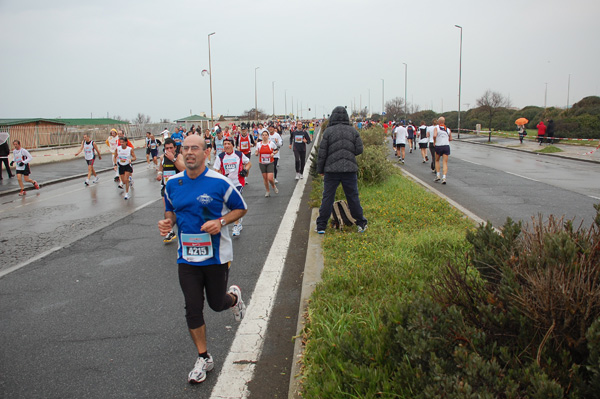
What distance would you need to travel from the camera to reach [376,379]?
283 centimetres

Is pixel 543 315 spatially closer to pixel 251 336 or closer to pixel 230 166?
pixel 251 336

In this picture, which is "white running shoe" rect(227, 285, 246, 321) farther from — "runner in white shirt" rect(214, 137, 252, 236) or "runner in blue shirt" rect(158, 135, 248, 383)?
"runner in white shirt" rect(214, 137, 252, 236)

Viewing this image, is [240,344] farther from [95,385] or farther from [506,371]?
[506,371]

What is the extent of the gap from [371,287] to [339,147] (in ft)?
10.1

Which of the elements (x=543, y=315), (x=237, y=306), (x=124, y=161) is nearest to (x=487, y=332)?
(x=543, y=315)

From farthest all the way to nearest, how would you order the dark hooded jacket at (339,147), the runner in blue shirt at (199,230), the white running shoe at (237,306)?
the dark hooded jacket at (339,147), the white running shoe at (237,306), the runner in blue shirt at (199,230)

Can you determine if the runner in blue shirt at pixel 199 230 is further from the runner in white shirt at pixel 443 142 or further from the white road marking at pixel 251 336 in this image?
the runner in white shirt at pixel 443 142

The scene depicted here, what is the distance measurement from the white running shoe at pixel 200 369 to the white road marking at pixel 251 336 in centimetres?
11

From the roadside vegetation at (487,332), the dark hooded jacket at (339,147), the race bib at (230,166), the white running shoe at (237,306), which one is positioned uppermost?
the dark hooded jacket at (339,147)

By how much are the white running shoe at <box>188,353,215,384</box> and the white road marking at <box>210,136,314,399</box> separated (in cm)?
11

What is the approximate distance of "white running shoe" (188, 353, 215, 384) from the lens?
3553 mm

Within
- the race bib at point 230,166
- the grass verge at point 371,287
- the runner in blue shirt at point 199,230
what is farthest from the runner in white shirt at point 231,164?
the runner in blue shirt at point 199,230

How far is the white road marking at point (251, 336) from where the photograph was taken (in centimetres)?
350

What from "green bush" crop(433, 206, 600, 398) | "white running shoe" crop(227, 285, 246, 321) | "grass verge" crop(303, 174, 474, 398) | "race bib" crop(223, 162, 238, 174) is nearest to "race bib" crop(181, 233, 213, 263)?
"white running shoe" crop(227, 285, 246, 321)
